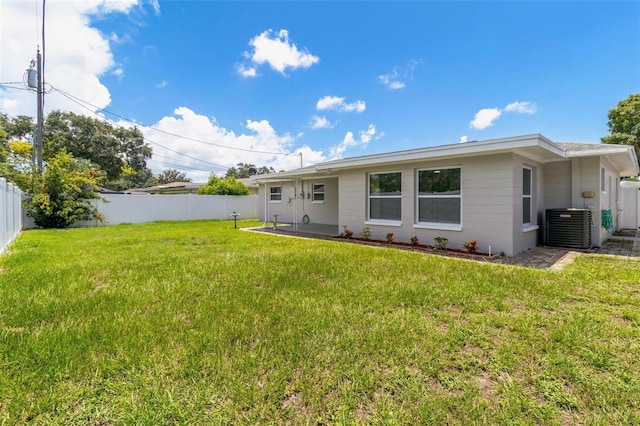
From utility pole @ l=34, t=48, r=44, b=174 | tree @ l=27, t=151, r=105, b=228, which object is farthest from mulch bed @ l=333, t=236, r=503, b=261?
utility pole @ l=34, t=48, r=44, b=174

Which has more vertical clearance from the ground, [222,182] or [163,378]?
[222,182]

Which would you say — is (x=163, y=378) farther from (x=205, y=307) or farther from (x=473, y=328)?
(x=473, y=328)

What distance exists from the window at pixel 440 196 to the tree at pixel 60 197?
14.6 meters

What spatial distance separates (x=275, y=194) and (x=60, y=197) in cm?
977

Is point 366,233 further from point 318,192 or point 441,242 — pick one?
point 318,192

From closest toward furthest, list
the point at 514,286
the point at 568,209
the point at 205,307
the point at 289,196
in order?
the point at 205,307, the point at 514,286, the point at 568,209, the point at 289,196

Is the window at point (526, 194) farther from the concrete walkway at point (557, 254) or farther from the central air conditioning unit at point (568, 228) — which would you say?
the concrete walkway at point (557, 254)

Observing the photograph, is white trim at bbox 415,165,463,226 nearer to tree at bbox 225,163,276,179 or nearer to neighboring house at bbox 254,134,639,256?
neighboring house at bbox 254,134,639,256


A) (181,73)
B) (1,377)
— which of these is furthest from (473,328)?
(181,73)

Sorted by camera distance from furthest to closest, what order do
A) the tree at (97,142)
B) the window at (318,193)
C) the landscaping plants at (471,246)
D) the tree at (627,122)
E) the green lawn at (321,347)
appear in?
the tree at (97,142)
the tree at (627,122)
the window at (318,193)
the landscaping plants at (471,246)
the green lawn at (321,347)

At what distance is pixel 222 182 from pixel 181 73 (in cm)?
688

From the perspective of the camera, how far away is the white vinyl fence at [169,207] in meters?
15.2

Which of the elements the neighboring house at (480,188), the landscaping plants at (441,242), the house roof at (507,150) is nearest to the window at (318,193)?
the neighboring house at (480,188)

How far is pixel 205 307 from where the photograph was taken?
12.3 feet
